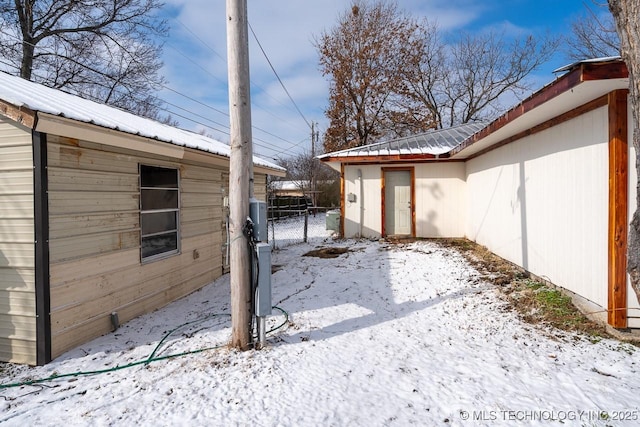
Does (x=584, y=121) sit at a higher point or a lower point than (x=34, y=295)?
higher

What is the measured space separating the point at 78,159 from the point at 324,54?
721 inches

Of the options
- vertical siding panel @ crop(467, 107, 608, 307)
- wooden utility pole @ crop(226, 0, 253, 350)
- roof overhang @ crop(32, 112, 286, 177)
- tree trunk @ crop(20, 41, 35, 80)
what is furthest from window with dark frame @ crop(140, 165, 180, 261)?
tree trunk @ crop(20, 41, 35, 80)

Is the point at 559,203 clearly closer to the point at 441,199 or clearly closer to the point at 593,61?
the point at 593,61

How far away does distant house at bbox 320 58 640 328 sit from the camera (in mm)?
3176

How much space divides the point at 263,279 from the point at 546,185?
161 inches

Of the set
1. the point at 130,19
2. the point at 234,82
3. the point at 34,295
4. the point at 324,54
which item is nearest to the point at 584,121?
the point at 234,82

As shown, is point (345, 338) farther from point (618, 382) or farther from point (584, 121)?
point (584, 121)

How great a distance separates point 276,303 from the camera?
4664mm

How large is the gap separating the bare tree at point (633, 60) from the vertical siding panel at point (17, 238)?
4.76 m

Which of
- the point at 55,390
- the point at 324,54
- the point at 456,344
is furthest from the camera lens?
the point at 324,54

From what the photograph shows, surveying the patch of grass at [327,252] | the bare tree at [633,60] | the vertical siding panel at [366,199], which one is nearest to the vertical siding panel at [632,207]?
the bare tree at [633,60]

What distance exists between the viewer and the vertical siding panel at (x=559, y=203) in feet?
11.5

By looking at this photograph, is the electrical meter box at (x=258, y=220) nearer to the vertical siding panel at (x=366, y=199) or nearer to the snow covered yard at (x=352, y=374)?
the snow covered yard at (x=352, y=374)

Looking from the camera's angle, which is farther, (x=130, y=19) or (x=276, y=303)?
(x=130, y=19)
